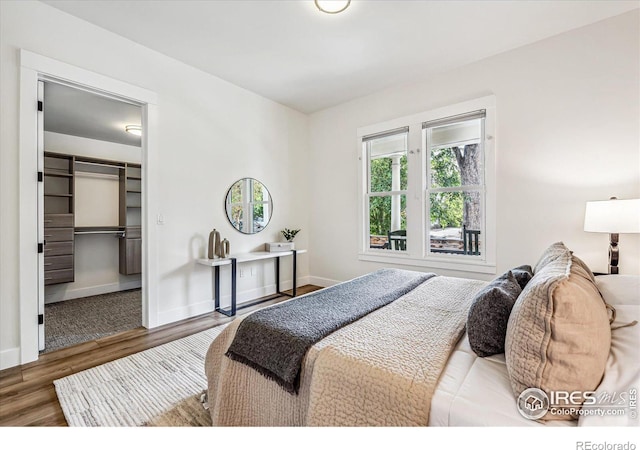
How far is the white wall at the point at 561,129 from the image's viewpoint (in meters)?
2.42

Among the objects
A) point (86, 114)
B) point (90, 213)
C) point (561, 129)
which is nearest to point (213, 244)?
point (86, 114)

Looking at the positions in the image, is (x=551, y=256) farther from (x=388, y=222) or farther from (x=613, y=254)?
(x=388, y=222)

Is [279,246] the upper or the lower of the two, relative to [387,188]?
lower

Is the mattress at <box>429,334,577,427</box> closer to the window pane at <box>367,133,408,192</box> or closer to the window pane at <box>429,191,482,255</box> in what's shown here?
the window pane at <box>429,191,482,255</box>

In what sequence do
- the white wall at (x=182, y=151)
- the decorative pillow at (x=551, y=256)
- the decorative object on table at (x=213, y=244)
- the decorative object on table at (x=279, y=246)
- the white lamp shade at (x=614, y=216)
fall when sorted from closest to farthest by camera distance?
the decorative pillow at (x=551, y=256) < the white lamp shade at (x=614, y=216) < the white wall at (x=182, y=151) < the decorative object on table at (x=213, y=244) < the decorative object on table at (x=279, y=246)

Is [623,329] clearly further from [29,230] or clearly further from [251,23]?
[29,230]

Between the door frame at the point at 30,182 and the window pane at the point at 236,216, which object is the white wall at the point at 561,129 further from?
the door frame at the point at 30,182

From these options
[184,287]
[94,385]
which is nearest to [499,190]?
[184,287]

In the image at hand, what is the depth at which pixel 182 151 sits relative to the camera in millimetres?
3178

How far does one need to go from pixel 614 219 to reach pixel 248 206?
3.58m

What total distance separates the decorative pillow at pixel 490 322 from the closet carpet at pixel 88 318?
124 inches

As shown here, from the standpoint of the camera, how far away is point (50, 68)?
7.60 ft

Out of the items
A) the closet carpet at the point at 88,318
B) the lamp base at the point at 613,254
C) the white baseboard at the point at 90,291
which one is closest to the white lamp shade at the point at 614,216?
the lamp base at the point at 613,254
